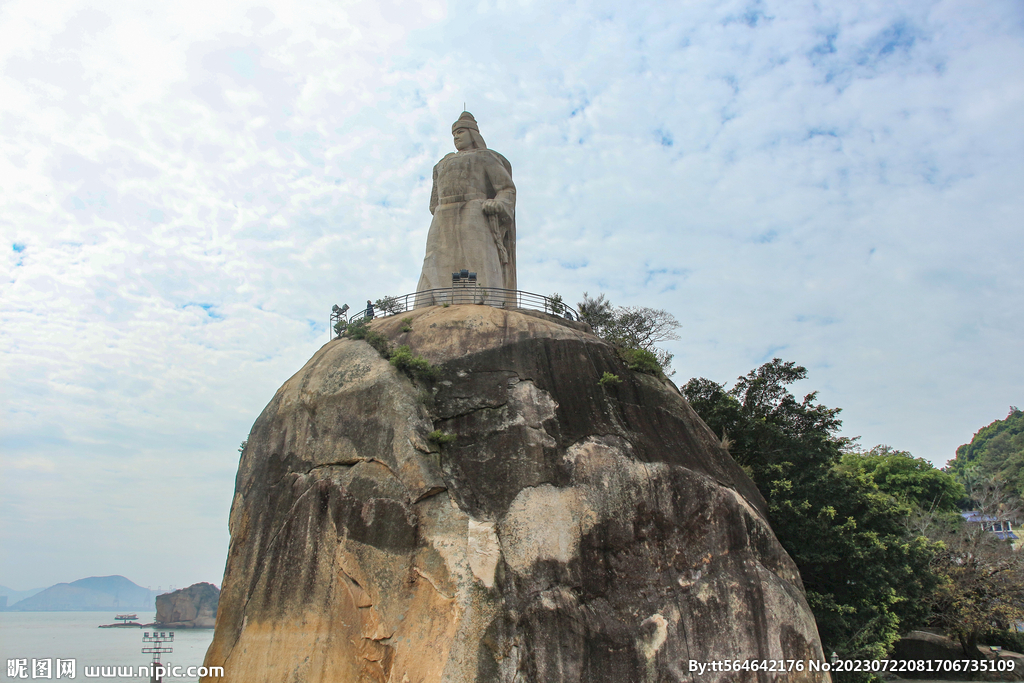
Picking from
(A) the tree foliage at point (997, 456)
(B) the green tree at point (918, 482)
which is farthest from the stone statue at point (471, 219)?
(A) the tree foliage at point (997, 456)

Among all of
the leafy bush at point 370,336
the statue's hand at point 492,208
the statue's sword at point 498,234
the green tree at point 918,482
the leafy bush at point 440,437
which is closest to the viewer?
the leafy bush at point 440,437

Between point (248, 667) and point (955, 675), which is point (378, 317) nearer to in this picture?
point (248, 667)

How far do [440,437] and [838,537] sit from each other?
35.3ft

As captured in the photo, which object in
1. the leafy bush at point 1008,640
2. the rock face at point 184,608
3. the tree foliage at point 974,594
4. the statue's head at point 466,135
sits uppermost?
the statue's head at point 466,135

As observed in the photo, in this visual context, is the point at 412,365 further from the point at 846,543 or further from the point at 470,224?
the point at 846,543

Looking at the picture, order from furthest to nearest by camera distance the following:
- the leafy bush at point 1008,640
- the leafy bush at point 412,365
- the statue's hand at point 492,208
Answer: the leafy bush at point 1008,640 → the statue's hand at point 492,208 → the leafy bush at point 412,365

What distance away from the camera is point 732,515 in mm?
13766

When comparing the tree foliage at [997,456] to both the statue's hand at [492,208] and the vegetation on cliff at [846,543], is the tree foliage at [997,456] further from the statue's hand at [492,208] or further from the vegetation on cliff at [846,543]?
the statue's hand at [492,208]

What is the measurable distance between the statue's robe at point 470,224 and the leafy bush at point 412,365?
4.43 metres

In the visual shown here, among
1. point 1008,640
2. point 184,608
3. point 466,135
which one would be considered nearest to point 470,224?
point 466,135

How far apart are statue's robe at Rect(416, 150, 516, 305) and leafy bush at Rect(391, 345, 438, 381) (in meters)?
4.43

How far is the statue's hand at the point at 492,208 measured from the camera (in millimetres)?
21531

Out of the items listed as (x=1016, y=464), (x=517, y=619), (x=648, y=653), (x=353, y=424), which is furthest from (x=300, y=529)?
(x=1016, y=464)

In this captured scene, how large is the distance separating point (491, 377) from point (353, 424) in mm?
3458
